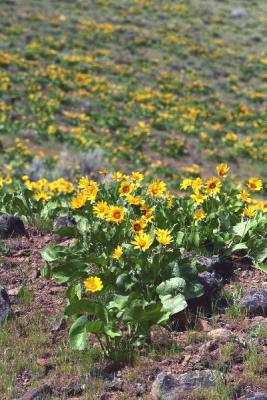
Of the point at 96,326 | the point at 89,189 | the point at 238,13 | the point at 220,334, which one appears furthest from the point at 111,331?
the point at 238,13

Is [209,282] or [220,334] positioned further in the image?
[209,282]

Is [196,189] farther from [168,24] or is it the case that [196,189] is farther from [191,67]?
[168,24]

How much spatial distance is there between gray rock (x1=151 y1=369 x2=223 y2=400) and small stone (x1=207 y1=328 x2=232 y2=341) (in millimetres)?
431

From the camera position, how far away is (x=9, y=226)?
19.7 ft

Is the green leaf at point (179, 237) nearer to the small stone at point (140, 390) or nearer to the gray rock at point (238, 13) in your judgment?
the small stone at point (140, 390)

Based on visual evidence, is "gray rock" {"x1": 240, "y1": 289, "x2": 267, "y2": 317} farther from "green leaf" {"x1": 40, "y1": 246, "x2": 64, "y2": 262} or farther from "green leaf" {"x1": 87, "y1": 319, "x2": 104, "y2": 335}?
"green leaf" {"x1": 40, "y1": 246, "x2": 64, "y2": 262}

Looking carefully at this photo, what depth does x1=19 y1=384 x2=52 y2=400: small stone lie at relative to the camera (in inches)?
147

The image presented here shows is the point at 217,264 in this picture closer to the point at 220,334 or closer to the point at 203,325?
the point at 203,325

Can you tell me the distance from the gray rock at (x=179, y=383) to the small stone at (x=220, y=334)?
431 millimetres

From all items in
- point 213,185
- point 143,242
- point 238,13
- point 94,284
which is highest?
point 238,13

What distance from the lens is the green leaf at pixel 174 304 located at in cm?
420

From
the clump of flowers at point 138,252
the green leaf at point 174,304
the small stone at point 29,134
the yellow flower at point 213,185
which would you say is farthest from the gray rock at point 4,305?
the small stone at point 29,134

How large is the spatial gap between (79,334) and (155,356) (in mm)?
592

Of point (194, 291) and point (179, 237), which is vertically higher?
point (179, 237)
